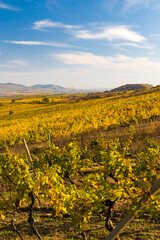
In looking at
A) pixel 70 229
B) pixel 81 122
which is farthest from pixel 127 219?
pixel 81 122

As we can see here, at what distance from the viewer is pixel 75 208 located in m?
5.00

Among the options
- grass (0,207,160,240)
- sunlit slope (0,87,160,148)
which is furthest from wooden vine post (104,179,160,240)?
sunlit slope (0,87,160,148)

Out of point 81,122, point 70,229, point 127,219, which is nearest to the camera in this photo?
point 127,219

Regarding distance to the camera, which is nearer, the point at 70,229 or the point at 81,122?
the point at 70,229

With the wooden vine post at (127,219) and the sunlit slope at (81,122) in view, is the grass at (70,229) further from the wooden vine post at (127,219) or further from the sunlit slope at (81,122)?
the sunlit slope at (81,122)

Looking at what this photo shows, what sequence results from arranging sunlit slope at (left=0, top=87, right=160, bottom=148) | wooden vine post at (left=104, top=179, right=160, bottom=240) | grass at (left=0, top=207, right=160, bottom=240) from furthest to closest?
sunlit slope at (left=0, top=87, right=160, bottom=148), grass at (left=0, top=207, right=160, bottom=240), wooden vine post at (left=104, top=179, right=160, bottom=240)

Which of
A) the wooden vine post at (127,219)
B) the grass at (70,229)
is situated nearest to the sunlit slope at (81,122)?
the grass at (70,229)

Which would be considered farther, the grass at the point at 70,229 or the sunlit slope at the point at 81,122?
the sunlit slope at the point at 81,122

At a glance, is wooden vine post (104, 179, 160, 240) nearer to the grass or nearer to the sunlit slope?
the grass

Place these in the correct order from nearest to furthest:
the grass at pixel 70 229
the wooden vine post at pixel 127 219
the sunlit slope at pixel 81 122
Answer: the wooden vine post at pixel 127 219
the grass at pixel 70 229
the sunlit slope at pixel 81 122

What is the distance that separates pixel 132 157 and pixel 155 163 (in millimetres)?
8236

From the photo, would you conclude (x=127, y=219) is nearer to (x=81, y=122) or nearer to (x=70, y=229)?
(x=70, y=229)

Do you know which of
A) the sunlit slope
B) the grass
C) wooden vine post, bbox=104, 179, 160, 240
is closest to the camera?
wooden vine post, bbox=104, 179, 160, 240

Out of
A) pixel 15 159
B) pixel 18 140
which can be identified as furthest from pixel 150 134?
pixel 18 140
